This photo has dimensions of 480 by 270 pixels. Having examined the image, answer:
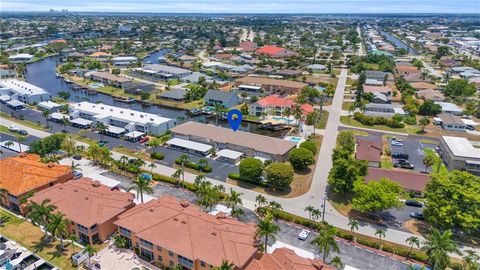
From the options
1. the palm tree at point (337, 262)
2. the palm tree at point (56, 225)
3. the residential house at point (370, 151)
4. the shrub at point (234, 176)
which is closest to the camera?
the palm tree at point (337, 262)

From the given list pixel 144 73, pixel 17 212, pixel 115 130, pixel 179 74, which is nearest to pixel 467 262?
pixel 17 212

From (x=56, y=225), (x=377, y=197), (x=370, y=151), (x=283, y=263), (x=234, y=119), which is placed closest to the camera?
(x=283, y=263)

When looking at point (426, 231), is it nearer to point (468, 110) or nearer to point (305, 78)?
point (468, 110)

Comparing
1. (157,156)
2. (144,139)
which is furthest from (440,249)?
(144,139)

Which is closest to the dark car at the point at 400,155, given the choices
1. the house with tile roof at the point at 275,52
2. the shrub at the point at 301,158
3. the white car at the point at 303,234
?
the shrub at the point at 301,158

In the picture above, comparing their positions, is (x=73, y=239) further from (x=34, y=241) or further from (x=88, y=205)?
(x=34, y=241)

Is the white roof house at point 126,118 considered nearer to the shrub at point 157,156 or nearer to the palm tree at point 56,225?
the shrub at point 157,156
